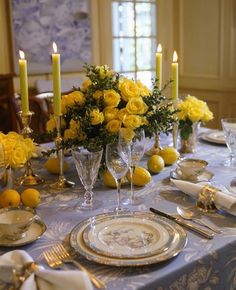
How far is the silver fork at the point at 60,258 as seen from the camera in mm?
835

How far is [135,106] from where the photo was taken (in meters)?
1.36

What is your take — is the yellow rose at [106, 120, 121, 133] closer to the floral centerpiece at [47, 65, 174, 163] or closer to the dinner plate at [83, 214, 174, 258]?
the floral centerpiece at [47, 65, 174, 163]

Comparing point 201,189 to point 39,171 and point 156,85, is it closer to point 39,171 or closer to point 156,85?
point 156,85

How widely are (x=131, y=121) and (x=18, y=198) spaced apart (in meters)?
0.42

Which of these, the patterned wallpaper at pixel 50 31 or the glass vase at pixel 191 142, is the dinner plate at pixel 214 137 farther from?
the patterned wallpaper at pixel 50 31

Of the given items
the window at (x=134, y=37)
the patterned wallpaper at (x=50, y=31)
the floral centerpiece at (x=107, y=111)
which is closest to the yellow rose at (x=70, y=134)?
the floral centerpiece at (x=107, y=111)

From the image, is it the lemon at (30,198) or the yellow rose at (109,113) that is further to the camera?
the yellow rose at (109,113)

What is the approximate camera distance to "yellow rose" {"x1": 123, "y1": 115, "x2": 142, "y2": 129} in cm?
134

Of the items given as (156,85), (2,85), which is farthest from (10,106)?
(156,85)

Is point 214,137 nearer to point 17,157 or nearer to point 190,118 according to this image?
point 190,118

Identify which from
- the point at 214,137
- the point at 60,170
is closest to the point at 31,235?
the point at 60,170

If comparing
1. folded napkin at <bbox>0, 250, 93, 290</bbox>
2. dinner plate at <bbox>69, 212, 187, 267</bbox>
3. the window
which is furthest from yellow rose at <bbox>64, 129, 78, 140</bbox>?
the window

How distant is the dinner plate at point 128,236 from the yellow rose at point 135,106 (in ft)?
1.29

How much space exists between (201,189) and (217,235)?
0.22m
